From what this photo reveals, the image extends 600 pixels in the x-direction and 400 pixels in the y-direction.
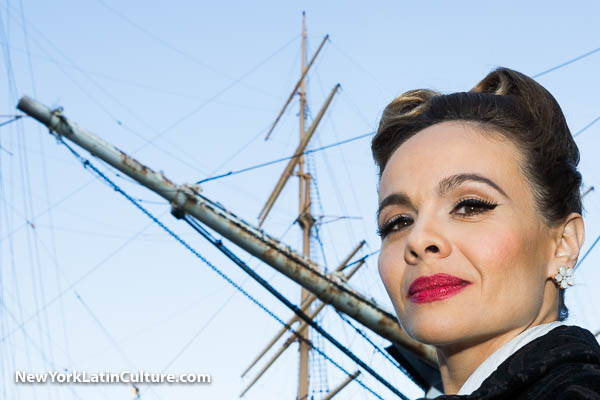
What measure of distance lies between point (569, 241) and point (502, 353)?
306 millimetres

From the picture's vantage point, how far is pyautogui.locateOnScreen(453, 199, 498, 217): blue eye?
152 centimetres

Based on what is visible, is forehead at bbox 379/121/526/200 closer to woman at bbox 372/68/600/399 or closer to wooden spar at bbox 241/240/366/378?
woman at bbox 372/68/600/399

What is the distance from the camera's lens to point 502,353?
4.78 ft

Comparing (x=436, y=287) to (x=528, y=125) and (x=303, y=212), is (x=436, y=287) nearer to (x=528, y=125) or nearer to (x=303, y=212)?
(x=528, y=125)

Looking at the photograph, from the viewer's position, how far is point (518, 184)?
5.15 ft

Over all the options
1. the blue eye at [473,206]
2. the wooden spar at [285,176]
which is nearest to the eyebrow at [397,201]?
the blue eye at [473,206]

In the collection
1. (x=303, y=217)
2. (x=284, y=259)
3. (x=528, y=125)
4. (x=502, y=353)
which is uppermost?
(x=303, y=217)

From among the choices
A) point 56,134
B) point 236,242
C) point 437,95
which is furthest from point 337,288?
point 437,95

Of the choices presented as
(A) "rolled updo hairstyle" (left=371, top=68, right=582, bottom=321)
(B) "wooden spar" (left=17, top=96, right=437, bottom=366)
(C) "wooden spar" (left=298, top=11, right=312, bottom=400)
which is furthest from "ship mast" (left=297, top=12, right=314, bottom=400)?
(A) "rolled updo hairstyle" (left=371, top=68, right=582, bottom=321)

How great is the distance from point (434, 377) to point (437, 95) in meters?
10.9

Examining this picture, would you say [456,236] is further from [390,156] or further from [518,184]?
[390,156]

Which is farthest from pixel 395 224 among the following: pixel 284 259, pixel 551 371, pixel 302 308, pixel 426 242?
pixel 302 308

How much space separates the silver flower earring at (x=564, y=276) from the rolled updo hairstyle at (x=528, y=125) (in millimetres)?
73

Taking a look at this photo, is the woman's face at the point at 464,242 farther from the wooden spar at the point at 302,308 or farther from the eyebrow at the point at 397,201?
the wooden spar at the point at 302,308
